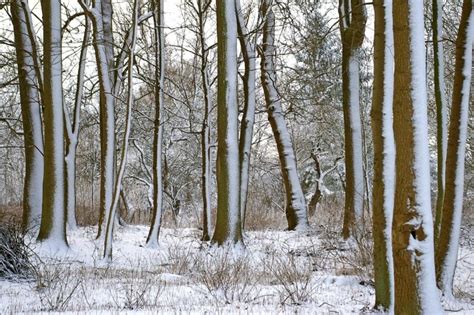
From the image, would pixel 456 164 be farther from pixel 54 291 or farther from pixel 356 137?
pixel 356 137

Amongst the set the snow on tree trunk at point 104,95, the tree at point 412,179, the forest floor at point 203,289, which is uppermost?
the snow on tree trunk at point 104,95

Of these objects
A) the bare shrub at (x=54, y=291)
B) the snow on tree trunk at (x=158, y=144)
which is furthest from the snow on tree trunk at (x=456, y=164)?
the snow on tree trunk at (x=158, y=144)

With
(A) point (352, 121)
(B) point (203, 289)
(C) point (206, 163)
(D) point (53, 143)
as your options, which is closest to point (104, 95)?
(D) point (53, 143)

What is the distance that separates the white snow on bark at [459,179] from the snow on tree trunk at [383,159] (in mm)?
1606

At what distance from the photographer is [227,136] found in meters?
10.1

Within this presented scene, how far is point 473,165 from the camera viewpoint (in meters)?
19.8

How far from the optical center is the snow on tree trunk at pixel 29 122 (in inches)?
484

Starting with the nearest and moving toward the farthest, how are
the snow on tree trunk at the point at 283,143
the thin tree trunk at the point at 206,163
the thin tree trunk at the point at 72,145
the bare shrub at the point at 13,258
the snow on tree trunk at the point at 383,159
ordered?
the snow on tree trunk at the point at 383,159, the bare shrub at the point at 13,258, the thin tree trunk at the point at 206,163, the thin tree trunk at the point at 72,145, the snow on tree trunk at the point at 283,143

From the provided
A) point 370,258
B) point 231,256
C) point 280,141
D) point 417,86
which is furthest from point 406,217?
point 280,141

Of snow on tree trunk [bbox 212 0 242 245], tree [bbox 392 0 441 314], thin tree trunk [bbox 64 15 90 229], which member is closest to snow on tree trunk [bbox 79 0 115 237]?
snow on tree trunk [bbox 212 0 242 245]

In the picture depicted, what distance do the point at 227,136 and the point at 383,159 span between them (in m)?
5.44

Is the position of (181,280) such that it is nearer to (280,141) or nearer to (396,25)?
(396,25)

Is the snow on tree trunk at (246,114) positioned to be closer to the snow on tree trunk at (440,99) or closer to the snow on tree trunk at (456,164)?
the snow on tree trunk at (440,99)

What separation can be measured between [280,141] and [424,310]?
11064 mm
